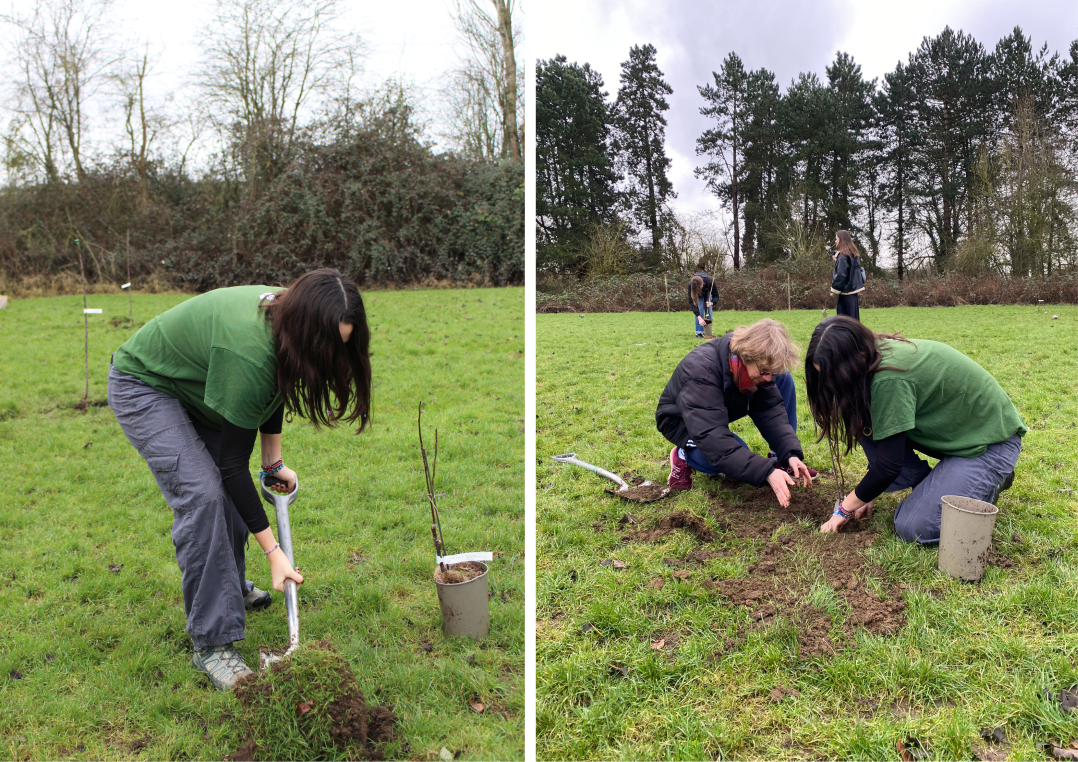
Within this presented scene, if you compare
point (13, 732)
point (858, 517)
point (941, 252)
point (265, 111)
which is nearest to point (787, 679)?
point (858, 517)

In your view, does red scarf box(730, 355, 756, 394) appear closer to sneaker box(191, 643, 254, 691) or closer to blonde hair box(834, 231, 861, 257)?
sneaker box(191, 643, 254, 691)

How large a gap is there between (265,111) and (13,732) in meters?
16.7

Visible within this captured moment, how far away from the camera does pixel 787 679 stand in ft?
7.27

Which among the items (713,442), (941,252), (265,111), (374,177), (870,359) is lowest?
(713,442)

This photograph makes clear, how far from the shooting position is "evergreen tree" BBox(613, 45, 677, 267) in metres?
21.3

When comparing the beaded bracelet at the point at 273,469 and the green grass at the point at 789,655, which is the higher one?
the beaded bracelet at the point at 273,469

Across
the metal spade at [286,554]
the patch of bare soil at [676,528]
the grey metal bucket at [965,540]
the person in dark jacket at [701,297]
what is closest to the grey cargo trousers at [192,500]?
the metal spade at [286,554]

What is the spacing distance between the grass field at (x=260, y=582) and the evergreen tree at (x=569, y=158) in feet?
46.3

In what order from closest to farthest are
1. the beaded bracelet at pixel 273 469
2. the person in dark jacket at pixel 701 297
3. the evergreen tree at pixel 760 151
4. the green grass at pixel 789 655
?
the green grass at pixel 789 655 < the beaded bracelet at pixel 273 469 < the person in dark jacket at pixel 701 297 < the evergreen tree at pixel 760 151

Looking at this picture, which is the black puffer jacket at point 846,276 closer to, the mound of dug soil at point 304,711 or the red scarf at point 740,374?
the red scarf at point 740,374

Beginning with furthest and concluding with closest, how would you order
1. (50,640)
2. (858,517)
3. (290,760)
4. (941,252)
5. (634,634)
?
(941,252)
(858,517)
(50,640)
(634,634)
(290,760)

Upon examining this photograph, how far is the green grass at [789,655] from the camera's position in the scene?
1988 mm

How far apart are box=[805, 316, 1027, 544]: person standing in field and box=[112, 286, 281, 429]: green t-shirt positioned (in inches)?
86.5

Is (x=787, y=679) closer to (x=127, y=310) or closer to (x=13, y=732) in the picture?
(x=13, y=732)
